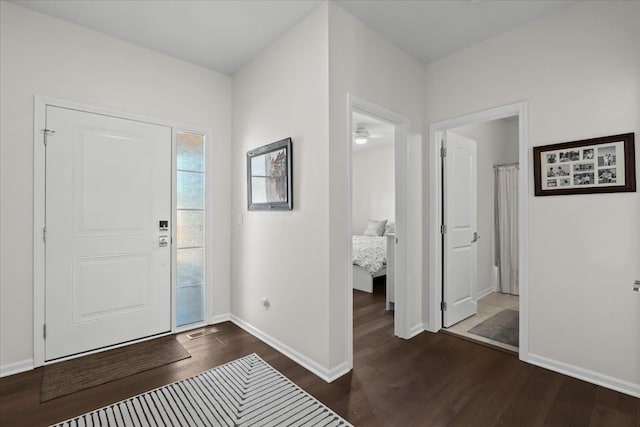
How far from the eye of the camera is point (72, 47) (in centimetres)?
262

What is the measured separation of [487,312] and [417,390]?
7.11 ft

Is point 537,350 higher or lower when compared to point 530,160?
lower

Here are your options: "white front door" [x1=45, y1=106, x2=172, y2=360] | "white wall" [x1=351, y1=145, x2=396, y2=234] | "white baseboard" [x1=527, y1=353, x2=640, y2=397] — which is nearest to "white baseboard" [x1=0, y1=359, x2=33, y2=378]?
"white front door" [x1=45, y1=106, x2=172, y2=360]

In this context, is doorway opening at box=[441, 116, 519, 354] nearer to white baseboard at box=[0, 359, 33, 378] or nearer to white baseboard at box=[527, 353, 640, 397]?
white baseboard at box=[527, 353, 640, 397]

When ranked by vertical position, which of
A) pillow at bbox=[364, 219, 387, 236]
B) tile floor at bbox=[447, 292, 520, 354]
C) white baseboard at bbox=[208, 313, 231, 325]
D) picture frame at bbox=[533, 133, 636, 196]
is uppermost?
picture frame at bbox=[533, 133, 636, 196]

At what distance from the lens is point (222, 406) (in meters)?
1.97

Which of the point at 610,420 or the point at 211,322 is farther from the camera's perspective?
the point at 211,322

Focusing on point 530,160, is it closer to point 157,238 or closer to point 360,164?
point 157,238

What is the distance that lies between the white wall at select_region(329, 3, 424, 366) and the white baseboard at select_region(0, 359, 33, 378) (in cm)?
244

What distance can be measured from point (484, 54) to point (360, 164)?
485 cm

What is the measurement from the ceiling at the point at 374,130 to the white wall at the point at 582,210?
6.79 feet

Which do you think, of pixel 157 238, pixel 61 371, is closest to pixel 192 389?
pixel 61 371

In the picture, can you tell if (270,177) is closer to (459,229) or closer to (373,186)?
(459,229)

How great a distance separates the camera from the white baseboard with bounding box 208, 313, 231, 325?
344 cm
